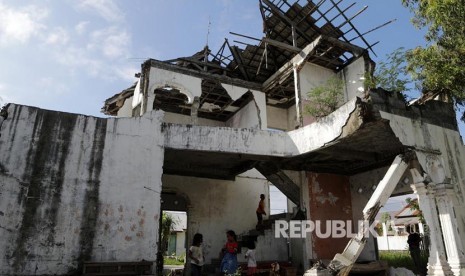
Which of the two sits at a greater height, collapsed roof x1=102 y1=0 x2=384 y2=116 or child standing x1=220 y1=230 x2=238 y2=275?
collapsed roof x1=102 y1=0 x2=384 y2=116

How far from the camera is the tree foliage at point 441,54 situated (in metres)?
8.78

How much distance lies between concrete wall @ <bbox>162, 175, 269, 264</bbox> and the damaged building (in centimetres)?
4

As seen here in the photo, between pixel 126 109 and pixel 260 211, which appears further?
pixel 126 109

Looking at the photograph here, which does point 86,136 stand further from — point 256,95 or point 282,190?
Result: point 256,95

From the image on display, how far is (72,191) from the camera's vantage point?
7.07 m

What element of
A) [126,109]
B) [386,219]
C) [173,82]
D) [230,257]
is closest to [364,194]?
[230,257]

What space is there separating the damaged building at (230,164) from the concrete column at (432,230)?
27mm

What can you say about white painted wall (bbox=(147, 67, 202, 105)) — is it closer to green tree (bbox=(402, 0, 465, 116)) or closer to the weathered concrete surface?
the weathered concrete surface

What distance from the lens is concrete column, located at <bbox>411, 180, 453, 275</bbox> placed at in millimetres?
7672

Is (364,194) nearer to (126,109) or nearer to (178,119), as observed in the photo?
(178,119)

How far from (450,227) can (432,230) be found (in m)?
0.40

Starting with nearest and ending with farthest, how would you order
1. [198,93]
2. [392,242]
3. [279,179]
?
1. [279,179]
2. [198,93]
3. [392,242]

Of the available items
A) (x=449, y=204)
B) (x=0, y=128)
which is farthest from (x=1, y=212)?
(x=449, y=204)

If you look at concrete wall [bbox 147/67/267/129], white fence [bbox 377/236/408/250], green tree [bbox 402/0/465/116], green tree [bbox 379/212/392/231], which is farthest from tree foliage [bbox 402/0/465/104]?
green tree [bbox 379/212/392/231]
